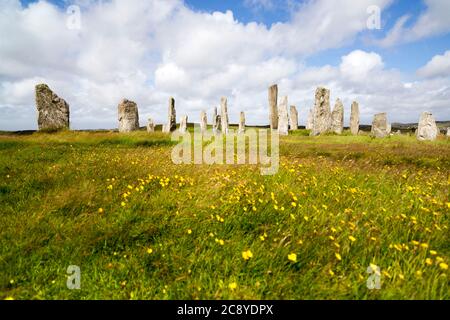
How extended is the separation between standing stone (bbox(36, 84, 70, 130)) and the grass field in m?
19.6

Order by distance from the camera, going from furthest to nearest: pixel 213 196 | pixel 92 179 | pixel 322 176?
pixel 322 176, pixel 92 179, pixel 213 196

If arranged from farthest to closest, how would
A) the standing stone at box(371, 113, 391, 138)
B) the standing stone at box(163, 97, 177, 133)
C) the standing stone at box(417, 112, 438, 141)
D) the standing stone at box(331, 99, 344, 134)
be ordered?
the standing stone at box(163, 97, 177, 133), the standing stone at box(331, 99, 344, 134), the standing stone at box(371, 113, 391, 138), the standing stone at box(417, 112, 438, 141)

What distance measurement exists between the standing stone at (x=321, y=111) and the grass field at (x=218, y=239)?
2272 cm

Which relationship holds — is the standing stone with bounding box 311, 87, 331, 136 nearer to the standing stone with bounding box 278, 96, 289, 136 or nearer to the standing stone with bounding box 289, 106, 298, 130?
the standing stone with bounding box 278, 96, 289, 136

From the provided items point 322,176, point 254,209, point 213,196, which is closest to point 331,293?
point 254,209

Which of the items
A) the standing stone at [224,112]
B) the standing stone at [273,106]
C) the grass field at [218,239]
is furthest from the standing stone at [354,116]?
the grass field at [218,239]

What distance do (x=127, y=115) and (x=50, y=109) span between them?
650 centimetres

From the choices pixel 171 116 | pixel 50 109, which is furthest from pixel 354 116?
pixel 50 109

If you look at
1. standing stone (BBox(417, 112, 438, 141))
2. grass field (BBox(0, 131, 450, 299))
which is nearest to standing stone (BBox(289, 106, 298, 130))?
standing stone (BBox(417, 112, 438, 141))

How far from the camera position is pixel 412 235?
410 cm

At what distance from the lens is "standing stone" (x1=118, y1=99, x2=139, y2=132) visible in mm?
27484

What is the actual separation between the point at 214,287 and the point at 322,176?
4705 mm

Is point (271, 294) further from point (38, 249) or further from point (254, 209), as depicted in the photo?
point (38, 249)
